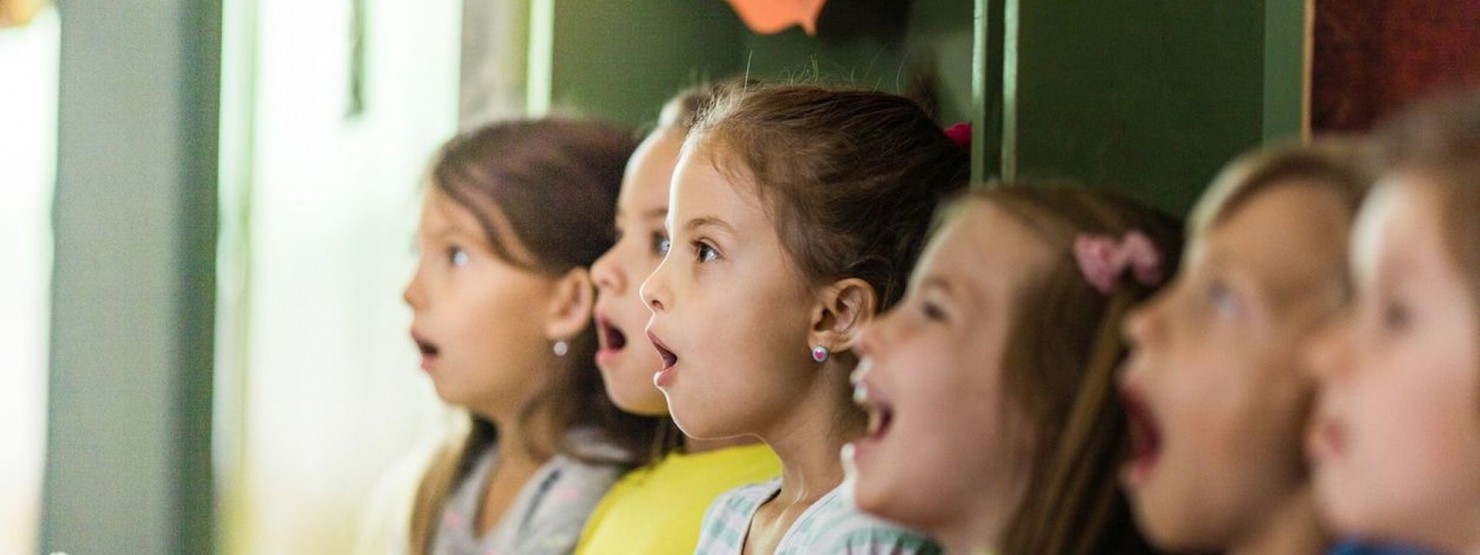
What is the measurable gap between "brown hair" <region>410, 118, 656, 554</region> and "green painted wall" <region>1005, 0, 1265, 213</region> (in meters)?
0.75

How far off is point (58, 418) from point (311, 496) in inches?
14.4

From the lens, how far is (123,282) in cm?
235

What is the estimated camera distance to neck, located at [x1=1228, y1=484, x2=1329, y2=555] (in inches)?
27.4

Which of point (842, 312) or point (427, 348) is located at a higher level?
point (842, 312)

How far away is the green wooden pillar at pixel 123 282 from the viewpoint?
234 cm

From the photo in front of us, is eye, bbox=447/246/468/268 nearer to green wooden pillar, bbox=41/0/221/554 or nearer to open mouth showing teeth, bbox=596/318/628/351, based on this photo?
open mouth showing teeth, bbox=596/318/628/351

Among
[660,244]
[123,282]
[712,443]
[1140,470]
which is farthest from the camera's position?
[123,282]

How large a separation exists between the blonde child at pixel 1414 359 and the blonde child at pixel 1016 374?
0.61 ft

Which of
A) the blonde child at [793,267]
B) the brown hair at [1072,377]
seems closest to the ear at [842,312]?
the blonde child at [793,267]

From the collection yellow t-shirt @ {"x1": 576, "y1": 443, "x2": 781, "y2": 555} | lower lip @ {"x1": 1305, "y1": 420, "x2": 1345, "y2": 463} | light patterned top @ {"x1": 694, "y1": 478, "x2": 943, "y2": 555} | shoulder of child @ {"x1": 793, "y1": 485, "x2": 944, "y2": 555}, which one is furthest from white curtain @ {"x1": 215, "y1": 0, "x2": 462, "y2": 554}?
lower lip @ {"x1": 1305, "y1": 420, "x2": 1345, "y2": 463}

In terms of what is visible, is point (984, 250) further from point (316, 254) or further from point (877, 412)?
point (316, 254)

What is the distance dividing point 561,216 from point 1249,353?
1.10 meters

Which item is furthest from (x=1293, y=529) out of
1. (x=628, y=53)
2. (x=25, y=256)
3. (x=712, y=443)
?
(x=25, y=256)

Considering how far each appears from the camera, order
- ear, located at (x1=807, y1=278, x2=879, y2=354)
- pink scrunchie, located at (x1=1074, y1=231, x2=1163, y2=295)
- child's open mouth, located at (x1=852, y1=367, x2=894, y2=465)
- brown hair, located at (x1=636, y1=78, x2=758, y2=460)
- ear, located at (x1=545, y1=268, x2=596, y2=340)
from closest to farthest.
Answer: pink scrunchie, located at (x1=1074, y1=231, x2=1163, y2=295)
child's open mouth, located at (x1=852, y1=367, x2=894, y2=465)
ear, located at (x1=807, y1=278, x2=879, y2=354)
brown hair, located at (x1=636, y1=78, x2=758, y2=460)
ear, located at (x1=545, y1=268, x2=596, y2=340)
